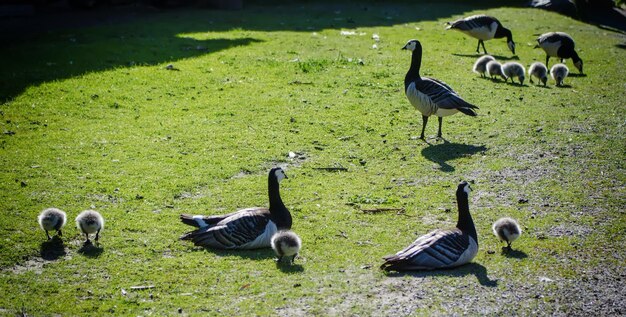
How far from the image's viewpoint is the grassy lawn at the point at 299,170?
8.71m

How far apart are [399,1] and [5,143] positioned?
21.6 meters

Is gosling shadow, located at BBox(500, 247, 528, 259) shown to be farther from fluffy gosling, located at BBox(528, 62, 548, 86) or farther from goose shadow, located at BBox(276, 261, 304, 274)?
fluffy gosling, located at BBox(528, 62, 548, 86)

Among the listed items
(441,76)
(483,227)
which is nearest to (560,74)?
(441,76)

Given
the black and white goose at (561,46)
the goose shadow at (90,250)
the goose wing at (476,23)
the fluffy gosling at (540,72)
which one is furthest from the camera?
the goose wing at (476,23)

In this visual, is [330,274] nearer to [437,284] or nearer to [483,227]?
[437,284]

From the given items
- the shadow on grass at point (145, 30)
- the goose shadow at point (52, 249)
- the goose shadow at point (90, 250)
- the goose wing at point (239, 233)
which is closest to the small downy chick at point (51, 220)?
the goose shadow at point (52, 249)

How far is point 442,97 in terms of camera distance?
563 inches

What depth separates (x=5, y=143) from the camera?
14094mm

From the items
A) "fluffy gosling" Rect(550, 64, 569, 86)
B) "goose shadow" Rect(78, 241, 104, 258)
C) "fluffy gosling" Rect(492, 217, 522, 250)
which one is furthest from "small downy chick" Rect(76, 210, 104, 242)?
"fluffy gosling" Rect(550, 64, 569, 86)

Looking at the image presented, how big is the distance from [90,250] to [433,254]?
171 inches

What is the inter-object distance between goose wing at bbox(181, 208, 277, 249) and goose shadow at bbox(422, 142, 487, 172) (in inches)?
182

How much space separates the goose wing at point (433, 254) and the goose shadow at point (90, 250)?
3632mm

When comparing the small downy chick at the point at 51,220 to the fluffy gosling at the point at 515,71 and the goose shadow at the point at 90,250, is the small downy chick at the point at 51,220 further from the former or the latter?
the fluffy gosling at the point at 515,71

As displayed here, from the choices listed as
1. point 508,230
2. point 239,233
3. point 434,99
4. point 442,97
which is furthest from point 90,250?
point 442,97
